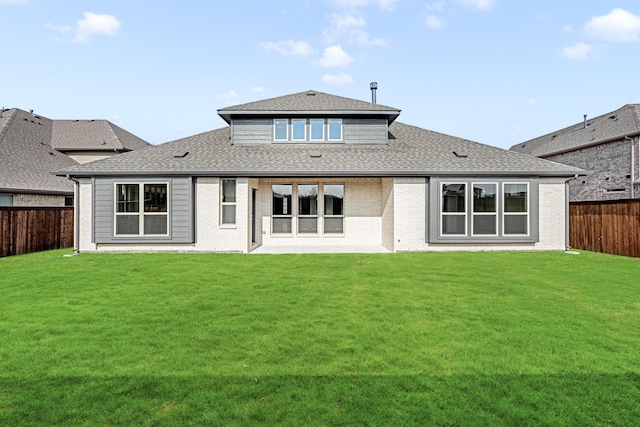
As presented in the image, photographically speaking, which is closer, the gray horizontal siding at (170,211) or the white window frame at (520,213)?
the gray horizontal siding at (170,211)

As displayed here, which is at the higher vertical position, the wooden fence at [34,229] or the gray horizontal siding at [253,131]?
the gray horizontal siding at [253,131]

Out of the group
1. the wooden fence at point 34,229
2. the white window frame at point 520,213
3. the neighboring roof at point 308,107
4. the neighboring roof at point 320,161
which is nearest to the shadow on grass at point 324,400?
the neighboring roof at point 320,161

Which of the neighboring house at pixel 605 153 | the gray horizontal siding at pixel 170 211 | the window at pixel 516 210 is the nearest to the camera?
the gray horizontal siding at pixel 170 211

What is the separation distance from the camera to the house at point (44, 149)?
17845 millimetres

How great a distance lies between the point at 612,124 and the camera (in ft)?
74.9

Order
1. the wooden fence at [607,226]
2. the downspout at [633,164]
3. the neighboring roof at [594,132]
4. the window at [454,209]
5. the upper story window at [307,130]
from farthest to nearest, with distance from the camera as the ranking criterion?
the neighboring roof at [594,132]
the downspout at [633,164]
the upper story window at [307,130]
the window at [454,209]
the wooden fence at [607,226]

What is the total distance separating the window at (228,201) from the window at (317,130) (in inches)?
176

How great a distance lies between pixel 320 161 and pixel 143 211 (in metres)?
6.98

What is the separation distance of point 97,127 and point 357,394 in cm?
3171

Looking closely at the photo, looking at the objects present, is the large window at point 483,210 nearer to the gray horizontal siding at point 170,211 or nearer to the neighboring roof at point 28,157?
the gray horizontal siding at point 170,211

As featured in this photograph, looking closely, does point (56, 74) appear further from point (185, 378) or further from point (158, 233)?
point (185, 378)

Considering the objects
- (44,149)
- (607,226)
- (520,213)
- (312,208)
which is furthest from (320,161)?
(44,149)

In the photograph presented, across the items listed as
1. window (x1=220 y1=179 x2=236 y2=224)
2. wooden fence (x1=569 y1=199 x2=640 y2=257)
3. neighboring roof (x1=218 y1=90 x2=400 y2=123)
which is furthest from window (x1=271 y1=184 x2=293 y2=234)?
wooden fence (x1=569 y1=199 x2=640 y2=257)

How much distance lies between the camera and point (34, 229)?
1331 cm
